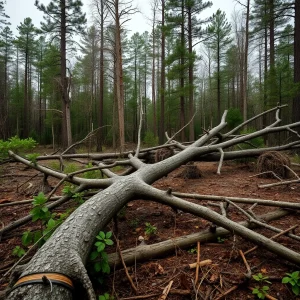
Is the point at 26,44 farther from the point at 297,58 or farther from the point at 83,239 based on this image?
the point at 83,239

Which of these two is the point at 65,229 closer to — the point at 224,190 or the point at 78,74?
the point at 224,190

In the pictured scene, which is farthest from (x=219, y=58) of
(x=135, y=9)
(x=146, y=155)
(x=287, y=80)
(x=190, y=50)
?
(x=146, y=155)

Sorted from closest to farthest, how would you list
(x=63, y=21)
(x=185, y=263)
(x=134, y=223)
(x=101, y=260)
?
1. (x=101, y=260)
2. (x=185, y=263)
3. (x=134, y=223)
4. (x=63, y=21)

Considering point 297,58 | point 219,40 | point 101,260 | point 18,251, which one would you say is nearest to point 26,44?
point 219,40

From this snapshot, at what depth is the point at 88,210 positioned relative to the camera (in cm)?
187

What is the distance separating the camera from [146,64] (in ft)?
89.8

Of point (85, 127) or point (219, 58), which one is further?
point (85, 127)

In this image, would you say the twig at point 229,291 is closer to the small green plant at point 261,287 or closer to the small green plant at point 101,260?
the small green plant at point 261,287

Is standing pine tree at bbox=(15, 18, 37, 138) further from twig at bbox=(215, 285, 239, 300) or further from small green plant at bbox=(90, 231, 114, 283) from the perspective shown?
twig at bbox=(215, 285, 239, 300)

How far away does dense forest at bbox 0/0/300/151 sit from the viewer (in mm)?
11055

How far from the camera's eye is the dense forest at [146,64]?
11055 millimetres

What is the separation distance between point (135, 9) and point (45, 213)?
9.87 metres

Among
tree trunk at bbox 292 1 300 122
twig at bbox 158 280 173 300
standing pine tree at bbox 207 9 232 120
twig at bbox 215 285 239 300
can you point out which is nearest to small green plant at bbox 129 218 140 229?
twig at bbox 158 280 173 300

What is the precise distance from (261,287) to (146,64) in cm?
2871
